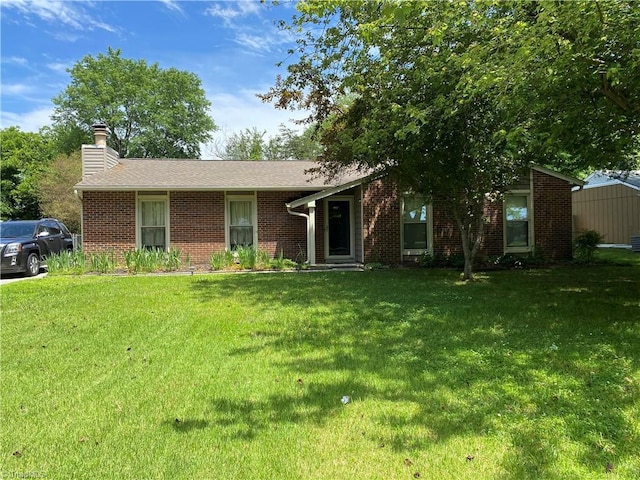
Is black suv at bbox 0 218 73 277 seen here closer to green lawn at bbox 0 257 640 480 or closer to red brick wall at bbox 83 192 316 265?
red brick wall at bbox 83 192 316 265

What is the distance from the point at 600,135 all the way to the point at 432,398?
20.0 feet

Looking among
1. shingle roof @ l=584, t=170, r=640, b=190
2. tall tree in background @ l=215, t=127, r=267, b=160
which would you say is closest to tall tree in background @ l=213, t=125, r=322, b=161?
tall tree in background @ l=215, t=127, r=267, b=160

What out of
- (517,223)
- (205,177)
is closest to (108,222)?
(205,177)

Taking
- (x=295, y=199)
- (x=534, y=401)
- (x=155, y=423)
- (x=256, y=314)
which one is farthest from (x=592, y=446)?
(x=295, y=199)

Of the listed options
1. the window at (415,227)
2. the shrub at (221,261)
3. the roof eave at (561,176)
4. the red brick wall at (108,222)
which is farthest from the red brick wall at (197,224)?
the roof eave at (561,176)

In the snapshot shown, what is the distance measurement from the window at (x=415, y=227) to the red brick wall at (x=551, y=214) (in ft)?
11.8

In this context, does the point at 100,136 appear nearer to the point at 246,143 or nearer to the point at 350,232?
the point at 350,232

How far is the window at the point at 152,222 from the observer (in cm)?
1401

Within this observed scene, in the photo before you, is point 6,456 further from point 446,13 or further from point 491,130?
point 491,130

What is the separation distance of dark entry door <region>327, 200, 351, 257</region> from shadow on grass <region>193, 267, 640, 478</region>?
6.36 metres

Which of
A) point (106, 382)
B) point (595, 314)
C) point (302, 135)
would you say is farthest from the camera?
point (302, 135)

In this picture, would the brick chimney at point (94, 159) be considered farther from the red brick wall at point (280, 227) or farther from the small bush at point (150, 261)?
the red brick wall at point (280, 227)

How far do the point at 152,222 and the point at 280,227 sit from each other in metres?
4.10

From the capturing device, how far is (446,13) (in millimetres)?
6539
